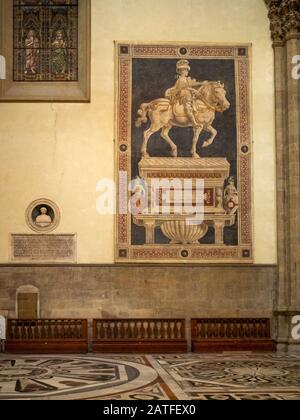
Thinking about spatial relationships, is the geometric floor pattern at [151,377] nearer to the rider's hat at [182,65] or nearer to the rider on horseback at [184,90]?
the rider on horseback at [184,90]

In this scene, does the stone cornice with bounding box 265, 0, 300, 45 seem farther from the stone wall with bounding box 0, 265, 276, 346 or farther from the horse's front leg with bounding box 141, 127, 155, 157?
the stone wall with bounding box 0, 265, 276, 346

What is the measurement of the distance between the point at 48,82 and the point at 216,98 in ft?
11.8

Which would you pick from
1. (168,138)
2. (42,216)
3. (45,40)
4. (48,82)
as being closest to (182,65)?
(168,138)

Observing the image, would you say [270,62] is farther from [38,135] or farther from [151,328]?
[151,328]

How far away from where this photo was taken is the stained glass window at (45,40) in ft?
49.1

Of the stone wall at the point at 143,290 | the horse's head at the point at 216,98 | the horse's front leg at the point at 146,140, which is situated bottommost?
the stone wall at the point at 143,290

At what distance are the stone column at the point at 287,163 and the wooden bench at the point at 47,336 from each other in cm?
400

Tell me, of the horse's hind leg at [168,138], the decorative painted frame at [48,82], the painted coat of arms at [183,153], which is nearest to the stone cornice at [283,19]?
the painted coat of arms at [183,153]

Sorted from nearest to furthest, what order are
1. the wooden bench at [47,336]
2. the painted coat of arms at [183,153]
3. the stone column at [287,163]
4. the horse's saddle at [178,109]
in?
the wooden bench at [47,336] → the stone column at [287,163] → the painted coat of arms at [183,153] → the horse's saddle at [178,109]

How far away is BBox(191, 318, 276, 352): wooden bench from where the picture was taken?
13711 mm

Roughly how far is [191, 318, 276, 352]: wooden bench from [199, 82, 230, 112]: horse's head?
4508 mm

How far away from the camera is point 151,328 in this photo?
45.9 ft

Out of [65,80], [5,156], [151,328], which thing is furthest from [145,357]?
[65,80]

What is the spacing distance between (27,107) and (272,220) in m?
A: 5.66
